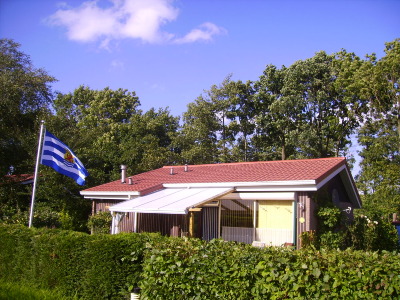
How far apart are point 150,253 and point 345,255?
147 inches

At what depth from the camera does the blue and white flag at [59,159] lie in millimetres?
14539

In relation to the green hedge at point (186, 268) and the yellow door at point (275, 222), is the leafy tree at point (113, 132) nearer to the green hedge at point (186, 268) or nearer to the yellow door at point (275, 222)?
the yellow door at point (275, 222)

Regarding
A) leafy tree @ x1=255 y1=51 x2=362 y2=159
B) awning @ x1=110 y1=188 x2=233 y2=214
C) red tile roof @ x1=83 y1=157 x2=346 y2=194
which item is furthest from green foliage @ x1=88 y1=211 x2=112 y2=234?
leafy tree @ x1=255 y1=51 x2=362 y2=159

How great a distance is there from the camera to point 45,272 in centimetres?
1002

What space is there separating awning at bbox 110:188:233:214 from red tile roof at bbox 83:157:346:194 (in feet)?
2.15

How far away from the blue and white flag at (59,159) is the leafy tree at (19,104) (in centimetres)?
980

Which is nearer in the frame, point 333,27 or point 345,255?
point 345,255

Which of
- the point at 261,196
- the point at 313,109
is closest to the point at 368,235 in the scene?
the point at 261,196

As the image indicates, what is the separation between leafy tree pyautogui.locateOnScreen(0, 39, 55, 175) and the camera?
78.5ft

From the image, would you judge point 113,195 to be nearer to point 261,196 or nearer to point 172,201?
point 172,201

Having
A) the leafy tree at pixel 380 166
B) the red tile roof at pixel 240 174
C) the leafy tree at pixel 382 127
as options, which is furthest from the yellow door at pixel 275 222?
the leafy tree at pixel 382 127

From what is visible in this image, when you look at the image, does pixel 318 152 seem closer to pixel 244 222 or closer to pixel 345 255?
pixel 244 222

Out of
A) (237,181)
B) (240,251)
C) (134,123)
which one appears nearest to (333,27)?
(237,181)

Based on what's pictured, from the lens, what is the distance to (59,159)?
14.8m
